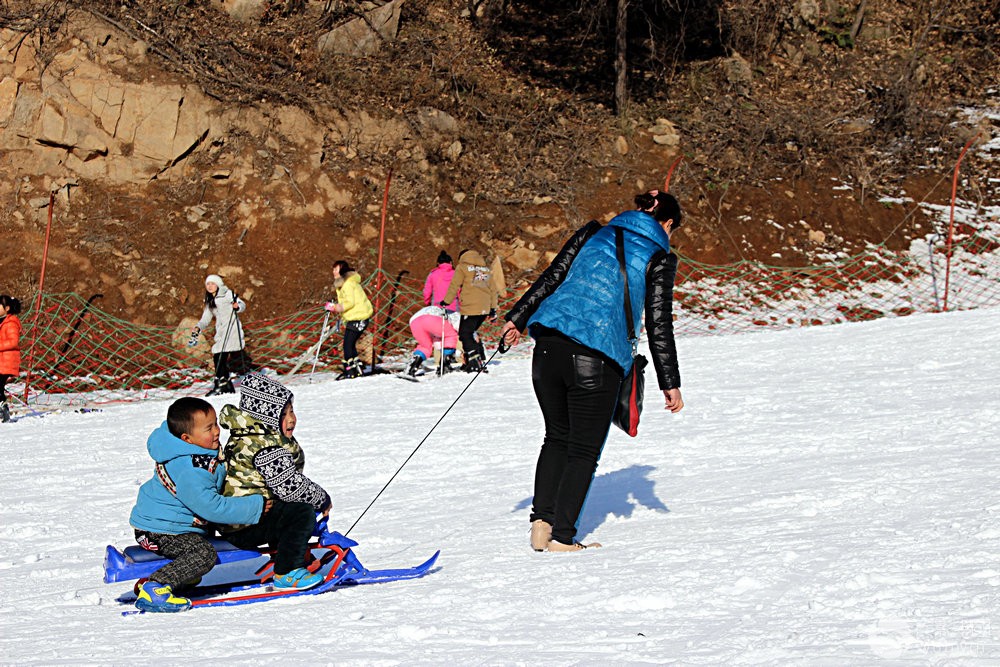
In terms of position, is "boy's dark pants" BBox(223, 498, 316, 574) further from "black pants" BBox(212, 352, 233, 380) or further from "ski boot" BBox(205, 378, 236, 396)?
"black pants" BBox(212, 352, 233, 380)

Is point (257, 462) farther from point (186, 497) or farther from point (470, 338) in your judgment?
point (470, 338)

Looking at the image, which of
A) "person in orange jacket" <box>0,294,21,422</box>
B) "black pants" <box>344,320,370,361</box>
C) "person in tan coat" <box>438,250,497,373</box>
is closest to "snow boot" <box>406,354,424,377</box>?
"person in tan coat" <box>438,250,497,373</box>

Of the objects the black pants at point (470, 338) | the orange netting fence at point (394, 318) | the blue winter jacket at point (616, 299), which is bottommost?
the orange netting fence at point (394, 318)

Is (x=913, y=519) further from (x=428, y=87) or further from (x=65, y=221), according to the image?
(x=428, y=87)

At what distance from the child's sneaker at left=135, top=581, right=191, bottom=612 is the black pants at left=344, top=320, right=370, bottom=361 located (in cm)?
813

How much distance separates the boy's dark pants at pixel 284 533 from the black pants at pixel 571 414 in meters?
1.13

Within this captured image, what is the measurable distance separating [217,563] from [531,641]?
5.34 ft

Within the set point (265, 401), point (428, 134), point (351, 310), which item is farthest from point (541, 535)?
point (428, 134)

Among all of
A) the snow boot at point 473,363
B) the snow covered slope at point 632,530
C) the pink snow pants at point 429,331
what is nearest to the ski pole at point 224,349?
the snow covered slope at point 632,530

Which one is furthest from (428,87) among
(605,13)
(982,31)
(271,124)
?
(982,31)

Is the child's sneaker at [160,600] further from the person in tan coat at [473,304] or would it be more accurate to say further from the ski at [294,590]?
the person in tan coat at [473,304]

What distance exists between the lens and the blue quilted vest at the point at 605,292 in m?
4.91

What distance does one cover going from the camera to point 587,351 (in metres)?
4.91

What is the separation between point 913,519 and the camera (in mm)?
5020
